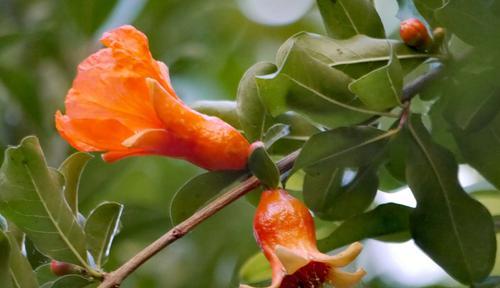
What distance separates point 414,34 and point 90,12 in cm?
114

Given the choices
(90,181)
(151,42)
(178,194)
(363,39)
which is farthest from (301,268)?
(151,42)

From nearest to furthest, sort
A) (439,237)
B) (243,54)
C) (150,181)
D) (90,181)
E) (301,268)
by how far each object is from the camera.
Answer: (301,268), (439,237), (90,181), (150,181), (243,54)

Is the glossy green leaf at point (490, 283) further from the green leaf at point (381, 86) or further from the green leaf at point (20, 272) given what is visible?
the green leaf at point (20, 272)

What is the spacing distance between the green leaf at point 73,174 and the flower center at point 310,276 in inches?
11.2

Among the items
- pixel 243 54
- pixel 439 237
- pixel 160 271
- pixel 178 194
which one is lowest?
pixel 160 271

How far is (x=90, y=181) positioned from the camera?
1726mm

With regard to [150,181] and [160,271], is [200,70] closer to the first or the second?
[150,181]

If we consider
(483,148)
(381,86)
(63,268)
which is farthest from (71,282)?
(483,148)

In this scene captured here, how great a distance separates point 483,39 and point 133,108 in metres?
0.37

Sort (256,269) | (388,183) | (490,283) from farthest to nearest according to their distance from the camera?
1. (256,269)
2. (388,183)
3. (490,283)

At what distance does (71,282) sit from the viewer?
84cm

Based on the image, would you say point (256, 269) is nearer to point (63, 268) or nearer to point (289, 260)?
point (63, 268)

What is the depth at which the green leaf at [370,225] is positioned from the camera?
1.06 m

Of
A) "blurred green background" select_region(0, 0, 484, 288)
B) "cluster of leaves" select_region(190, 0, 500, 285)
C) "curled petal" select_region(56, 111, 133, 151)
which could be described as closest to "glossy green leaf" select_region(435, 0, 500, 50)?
"cluster of leaves" select_region(190, 0, 500, 285)
